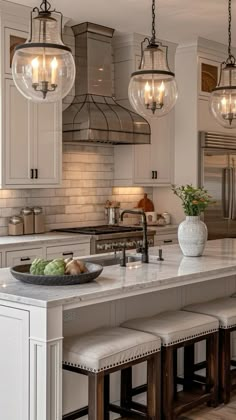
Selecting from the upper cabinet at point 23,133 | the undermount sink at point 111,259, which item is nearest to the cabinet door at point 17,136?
the upper cabinet at point 23,133

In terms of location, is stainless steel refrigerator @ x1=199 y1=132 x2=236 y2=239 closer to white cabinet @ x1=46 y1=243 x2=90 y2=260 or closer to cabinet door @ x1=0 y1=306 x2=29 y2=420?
white cabinet @ x1=46 y1=243 x2=90 y2=260

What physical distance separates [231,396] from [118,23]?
153 inches

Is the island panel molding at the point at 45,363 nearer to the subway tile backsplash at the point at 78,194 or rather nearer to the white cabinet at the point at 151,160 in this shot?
the subway tile backsplash at the point at 78,194

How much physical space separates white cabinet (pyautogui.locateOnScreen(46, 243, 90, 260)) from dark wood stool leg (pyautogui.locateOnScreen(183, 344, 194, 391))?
1.82 m

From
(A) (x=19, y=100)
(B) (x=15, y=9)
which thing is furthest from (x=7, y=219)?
(B) (x=15, y=9)

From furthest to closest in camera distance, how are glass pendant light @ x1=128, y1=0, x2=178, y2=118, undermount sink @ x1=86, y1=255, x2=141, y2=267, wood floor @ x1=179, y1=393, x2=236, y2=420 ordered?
undermount sink @ x1=86, y1=255, x2=141, y2=267 < glass pendant light @ x1=128, y1=0, x2=178, y2=118 < wood floor @ x1=179, y1=393, x2=236, y2=420

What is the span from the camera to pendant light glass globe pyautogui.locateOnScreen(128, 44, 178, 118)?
153 inches

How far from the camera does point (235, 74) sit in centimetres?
452

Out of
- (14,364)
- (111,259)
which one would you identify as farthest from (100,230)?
(14,364)

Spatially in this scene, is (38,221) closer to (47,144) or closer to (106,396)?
(47,144)

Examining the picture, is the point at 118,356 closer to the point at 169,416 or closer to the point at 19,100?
the point at 169,416

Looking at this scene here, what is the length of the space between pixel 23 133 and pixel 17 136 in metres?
0.08

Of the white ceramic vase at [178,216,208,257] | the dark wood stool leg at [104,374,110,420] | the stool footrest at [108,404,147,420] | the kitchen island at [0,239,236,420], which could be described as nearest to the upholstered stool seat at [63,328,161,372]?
the kitchen island at [0,239,236,420]

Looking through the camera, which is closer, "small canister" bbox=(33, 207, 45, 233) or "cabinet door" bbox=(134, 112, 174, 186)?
"small canister" bbox=(33, 207, 45, 233)
